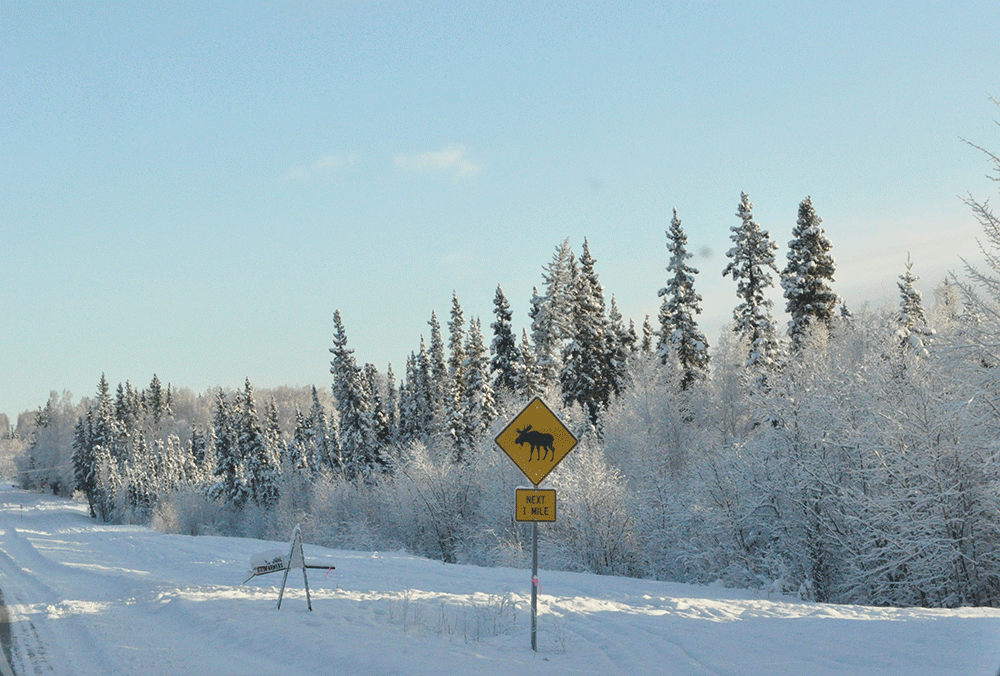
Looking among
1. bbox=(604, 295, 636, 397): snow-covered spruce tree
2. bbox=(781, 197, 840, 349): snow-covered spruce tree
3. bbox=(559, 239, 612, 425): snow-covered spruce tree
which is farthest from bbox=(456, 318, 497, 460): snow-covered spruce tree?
bbox=(781, 197, 840, 349): snow-covered spruce tree

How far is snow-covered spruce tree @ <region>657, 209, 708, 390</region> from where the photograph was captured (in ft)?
143

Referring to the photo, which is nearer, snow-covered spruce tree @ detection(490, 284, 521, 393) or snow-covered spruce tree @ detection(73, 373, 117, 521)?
snow-covered spruce tree @ detection(490, 284, 521, 393)

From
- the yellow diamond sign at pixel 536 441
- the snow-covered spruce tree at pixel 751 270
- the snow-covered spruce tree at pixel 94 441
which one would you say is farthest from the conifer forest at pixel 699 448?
the snow-covered spruce tree at pixel 94 441

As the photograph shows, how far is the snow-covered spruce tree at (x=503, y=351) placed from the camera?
4950 cm

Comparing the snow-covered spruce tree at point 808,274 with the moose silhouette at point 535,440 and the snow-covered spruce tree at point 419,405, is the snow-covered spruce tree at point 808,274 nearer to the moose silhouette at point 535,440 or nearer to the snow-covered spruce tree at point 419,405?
the moose silhouette at point 535,440

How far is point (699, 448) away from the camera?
41500mm

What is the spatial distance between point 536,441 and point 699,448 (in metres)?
33.6

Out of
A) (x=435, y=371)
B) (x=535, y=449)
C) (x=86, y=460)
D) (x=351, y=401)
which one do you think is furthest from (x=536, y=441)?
(x=86, y=460)

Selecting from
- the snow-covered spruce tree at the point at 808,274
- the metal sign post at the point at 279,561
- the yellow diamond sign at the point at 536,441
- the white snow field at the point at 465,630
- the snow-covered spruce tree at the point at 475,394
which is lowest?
the white snow field at the point at 465,630

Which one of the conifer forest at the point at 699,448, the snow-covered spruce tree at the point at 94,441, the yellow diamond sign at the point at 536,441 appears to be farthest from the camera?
the snow-covered spruce tree at the point at 94,441

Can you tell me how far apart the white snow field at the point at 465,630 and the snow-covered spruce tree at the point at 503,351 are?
31658 millimetres

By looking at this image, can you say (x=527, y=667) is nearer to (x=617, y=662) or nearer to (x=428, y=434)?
(x=617, y=662)

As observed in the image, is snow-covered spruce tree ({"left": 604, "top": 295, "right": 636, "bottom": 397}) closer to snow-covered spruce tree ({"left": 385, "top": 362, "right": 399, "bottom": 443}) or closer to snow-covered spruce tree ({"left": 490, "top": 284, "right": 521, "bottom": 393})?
snow-covered spruce tree ({"left": 490, "top": 284, "right": 521, "bottom": 393})

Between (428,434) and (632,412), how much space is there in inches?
1149
